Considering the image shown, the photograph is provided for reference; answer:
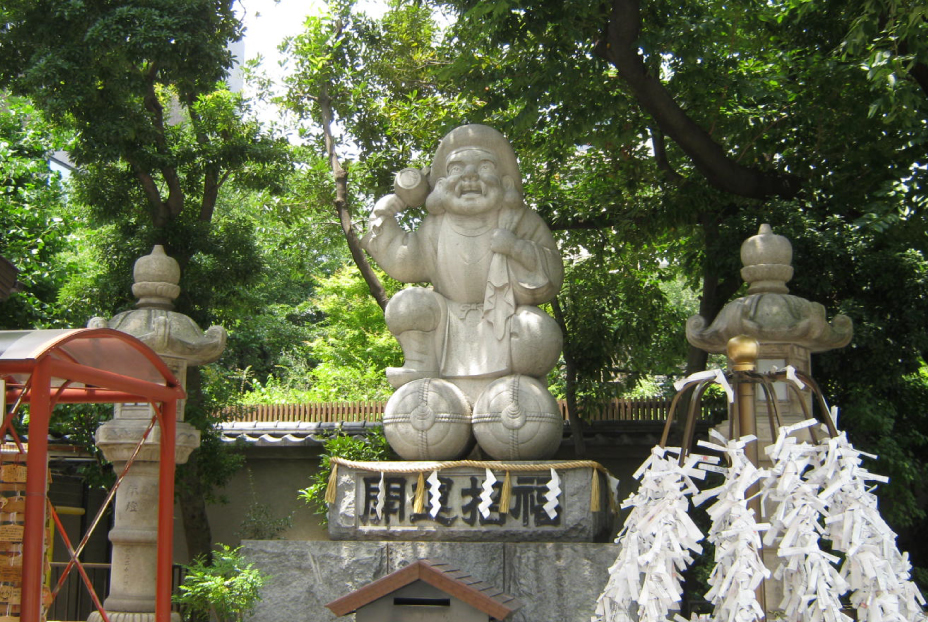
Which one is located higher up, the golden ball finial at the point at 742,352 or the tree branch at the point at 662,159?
the tree branch at the point at 662,159

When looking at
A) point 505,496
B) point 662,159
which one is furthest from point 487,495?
point 662,159

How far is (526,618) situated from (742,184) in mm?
3968

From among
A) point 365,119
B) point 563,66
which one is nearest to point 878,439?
point 563,66

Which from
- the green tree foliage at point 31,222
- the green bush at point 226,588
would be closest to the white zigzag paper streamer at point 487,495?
the green bush at point 226,588

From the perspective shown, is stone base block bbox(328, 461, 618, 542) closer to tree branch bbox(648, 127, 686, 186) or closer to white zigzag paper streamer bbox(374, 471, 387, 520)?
white zigzag paper streamer bbox(374, 471, 387, 520)

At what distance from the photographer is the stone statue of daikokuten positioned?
21.8ft

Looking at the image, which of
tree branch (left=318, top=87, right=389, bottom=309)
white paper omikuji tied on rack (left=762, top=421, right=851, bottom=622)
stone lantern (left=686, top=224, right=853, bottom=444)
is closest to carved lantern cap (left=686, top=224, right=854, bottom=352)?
stone lantern (left=686, top=224, right=853, bottom=444)

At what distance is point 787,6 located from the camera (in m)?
8.61

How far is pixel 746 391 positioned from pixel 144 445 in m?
4.78

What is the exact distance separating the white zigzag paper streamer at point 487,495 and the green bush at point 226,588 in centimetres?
142

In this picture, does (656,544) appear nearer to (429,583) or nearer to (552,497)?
(429,583)

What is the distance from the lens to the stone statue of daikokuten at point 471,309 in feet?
21.8

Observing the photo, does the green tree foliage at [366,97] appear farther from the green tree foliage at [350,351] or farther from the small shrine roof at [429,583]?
the small shrine roof at [429,583]

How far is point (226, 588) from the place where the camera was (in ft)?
19.6
